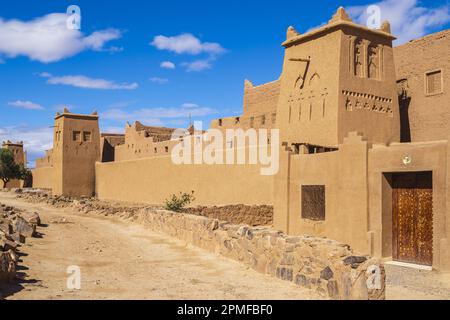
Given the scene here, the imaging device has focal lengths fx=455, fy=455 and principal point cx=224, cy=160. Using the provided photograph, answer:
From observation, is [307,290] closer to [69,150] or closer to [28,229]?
[28,229]

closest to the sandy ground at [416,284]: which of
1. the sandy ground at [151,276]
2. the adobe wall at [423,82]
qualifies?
the sandy ground at [151,276]

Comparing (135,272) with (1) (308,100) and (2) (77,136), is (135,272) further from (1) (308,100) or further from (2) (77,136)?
(2) (77,136)

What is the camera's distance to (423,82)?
1880 centimetres

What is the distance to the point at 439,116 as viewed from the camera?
1811 cm

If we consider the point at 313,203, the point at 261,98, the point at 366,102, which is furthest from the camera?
the point at 261,98

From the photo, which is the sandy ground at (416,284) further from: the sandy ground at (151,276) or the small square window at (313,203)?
the small square window at (313,203)

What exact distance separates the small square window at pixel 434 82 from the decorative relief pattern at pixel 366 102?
8.34 feet

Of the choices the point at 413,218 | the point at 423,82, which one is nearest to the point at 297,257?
the point at 413,218

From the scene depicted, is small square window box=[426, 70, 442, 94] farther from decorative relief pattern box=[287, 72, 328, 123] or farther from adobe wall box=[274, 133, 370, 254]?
adobe wall box=[274, 133, 370, 254]

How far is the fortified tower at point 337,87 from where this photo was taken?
15758 millimetres

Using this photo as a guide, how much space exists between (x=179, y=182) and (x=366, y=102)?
13876 mm

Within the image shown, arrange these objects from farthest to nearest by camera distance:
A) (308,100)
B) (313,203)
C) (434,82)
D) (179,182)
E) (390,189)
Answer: (179,182) < (434,82) < (308,100) < (313,203) < (390,189)
